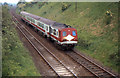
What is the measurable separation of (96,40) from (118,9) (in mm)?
7362

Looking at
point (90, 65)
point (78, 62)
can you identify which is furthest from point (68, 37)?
point (90, 65)

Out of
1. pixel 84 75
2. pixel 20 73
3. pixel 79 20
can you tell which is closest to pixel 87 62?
pixel 84 75

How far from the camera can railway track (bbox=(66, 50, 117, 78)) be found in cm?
1213

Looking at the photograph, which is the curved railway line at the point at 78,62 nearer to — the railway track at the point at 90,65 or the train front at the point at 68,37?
the railway track at the point at 90,65

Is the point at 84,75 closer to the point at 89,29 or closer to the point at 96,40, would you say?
the point at 96,40

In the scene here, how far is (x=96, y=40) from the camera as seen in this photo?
63.1ft

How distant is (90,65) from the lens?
1412 centimetres

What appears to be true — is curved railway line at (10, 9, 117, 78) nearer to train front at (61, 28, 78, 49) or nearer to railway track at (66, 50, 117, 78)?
railway track at (66, 50, 117, 78)

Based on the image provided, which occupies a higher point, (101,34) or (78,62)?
(101,34)

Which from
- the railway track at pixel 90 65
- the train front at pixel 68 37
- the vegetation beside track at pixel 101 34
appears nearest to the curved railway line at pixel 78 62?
the railway track at pixel 90 65

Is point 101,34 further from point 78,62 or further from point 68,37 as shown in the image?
point 78,62

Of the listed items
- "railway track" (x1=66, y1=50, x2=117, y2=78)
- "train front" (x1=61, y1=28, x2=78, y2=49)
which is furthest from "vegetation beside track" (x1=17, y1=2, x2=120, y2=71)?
"train front" (x1=61, y1=28, x2=78, y2=49)

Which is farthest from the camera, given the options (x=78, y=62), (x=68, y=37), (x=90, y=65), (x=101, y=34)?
(x=101, y=34)

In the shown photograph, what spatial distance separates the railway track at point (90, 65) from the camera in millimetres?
12133
